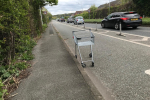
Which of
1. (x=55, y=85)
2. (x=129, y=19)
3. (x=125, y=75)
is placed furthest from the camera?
(x=129, y=19)

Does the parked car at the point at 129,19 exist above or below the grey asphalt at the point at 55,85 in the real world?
above

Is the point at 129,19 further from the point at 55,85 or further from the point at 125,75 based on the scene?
the point at 55,85

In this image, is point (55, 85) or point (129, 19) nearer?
point (55, 85)

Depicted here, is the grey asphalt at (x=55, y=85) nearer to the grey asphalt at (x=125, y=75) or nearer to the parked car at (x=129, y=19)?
the grey asphalt at (x=125, y=75)

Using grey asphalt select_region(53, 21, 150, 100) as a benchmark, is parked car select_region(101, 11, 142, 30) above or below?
above

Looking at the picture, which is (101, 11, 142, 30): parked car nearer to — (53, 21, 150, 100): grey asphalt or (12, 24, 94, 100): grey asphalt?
(53, 21, 150, 100): grey asphalt

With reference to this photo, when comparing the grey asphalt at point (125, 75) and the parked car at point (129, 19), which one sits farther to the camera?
the parked car at point (129, 19)

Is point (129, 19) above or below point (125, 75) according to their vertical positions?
above

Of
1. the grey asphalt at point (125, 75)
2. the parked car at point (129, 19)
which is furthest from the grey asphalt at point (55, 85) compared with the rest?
the parked car at point (129, 19)

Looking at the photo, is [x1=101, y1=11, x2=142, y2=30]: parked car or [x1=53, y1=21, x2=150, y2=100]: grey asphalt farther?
[x1=101, y1=11, x2=142, y2=30]: parked car

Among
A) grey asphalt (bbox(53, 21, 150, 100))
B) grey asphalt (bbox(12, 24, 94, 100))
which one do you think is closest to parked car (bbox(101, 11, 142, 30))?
grey asphalt (bbox(53, 21, 150, 100))

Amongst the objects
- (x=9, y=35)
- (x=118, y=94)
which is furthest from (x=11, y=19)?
(x=118, y=94)

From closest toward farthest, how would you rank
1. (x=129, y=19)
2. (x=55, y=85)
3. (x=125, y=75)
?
(x=55, y=85) < (x=125, y=75) < (x=129, y=19)

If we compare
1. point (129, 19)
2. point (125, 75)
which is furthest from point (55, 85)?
point (129, 19)
